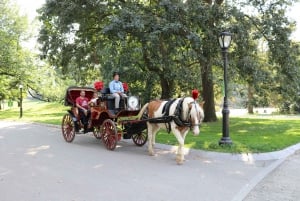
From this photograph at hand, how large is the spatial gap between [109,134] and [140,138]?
128 cm

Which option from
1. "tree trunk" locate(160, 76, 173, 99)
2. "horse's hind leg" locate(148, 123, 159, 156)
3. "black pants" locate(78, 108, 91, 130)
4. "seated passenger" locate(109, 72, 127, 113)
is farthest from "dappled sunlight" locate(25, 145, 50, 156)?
"tree trunk" locate(160, 76, 173, 99)

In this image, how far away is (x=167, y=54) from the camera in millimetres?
18031

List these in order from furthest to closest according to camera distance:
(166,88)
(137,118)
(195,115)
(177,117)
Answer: (166,88) → (137,118) → (177,117) → (195,115)

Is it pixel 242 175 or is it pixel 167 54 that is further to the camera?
pixel 167 54

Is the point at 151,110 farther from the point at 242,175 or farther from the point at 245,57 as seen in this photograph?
the point at 245,57

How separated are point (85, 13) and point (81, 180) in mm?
12794

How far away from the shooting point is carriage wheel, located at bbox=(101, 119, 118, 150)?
12.3 meters

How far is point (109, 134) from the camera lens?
41.8 feet

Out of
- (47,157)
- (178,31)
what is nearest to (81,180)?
(47,157)

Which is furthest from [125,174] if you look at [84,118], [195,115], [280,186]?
[84,118]

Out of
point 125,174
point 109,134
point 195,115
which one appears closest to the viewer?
point 125,174

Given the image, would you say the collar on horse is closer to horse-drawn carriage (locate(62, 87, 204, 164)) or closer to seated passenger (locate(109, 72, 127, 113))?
horse-drawn carriage (locate(62, 87, 204, 164))

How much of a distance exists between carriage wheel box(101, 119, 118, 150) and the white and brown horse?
3.86 feet

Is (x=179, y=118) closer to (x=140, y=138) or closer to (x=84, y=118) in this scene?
(x=140, y=138)
